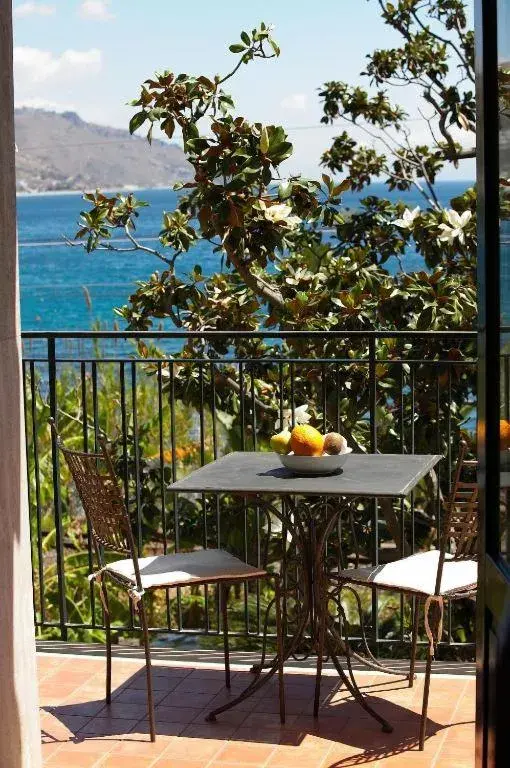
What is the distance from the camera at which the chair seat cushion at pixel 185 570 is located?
3916 millimetres

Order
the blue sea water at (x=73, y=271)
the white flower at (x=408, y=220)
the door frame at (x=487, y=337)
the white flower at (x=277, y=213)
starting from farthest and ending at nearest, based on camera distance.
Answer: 1. the blue sea water at (x=73, y=271)
2. the white flower at (x=408, y=220)
3. the white flower at (x=277, y=213)
4. the door frame at (x=487, y=337)

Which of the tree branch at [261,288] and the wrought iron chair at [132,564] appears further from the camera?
the tree branch at [261,288]

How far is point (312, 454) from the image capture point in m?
4.02

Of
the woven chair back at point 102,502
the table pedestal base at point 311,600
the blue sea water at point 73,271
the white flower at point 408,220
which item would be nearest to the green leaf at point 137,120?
the white flower at point 408,220

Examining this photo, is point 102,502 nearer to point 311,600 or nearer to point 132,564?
point 132,564

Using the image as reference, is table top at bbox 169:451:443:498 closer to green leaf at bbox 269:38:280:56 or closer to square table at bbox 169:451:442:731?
square table at bbox 169:451:442:731

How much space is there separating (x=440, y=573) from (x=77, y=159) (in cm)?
6961

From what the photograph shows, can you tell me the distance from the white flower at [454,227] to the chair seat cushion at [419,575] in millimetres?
2971

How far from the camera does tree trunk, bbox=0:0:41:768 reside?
9.77ft

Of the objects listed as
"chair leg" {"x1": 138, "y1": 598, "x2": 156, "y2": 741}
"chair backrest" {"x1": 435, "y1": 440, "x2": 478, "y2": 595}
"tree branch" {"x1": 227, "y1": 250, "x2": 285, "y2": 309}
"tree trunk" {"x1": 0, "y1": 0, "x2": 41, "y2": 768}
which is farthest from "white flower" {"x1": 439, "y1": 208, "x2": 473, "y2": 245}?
"tree trunk" {"x1": 0, "y1": 0, "x2": 41, "y2": 768}

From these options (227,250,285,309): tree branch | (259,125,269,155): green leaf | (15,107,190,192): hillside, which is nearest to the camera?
(259,125,269,155): green leaf

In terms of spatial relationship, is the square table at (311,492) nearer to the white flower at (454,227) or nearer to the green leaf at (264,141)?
the green leaf at (264,141)

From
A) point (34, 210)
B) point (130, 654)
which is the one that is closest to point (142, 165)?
point (34, 210)

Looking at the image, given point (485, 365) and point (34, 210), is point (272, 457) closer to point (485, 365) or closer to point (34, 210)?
point (485, 365)
